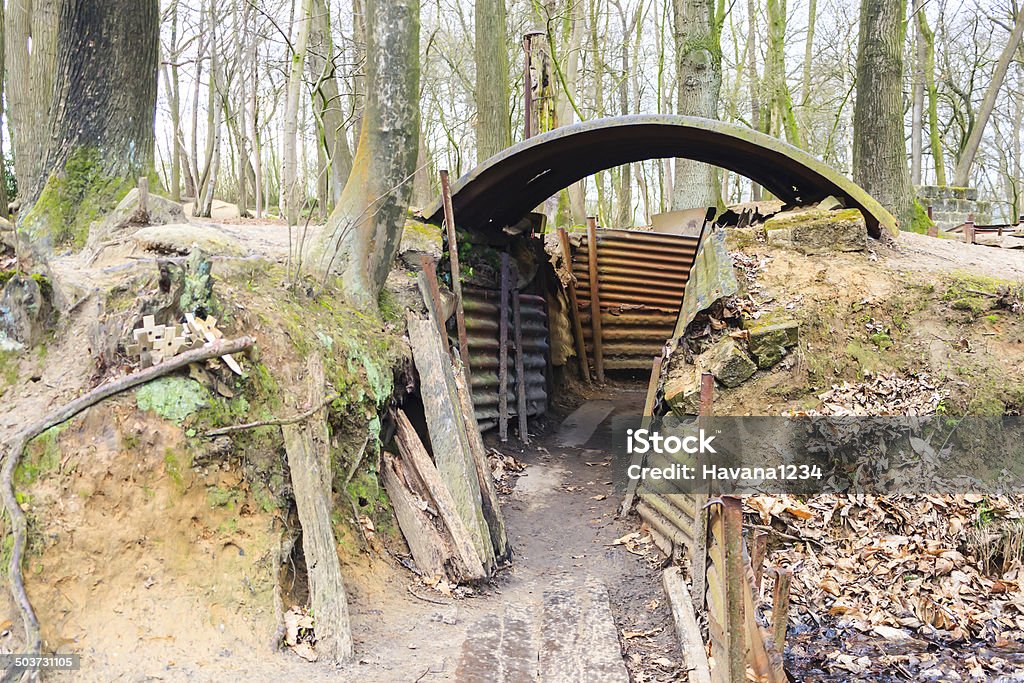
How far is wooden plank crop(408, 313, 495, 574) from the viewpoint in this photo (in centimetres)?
545

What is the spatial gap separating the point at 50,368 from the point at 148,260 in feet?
3.98

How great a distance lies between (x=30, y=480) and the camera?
3.93 meters

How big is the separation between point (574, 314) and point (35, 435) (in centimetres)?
902

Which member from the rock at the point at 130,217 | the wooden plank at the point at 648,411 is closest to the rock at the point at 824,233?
the wooden plank at the point at 648,411

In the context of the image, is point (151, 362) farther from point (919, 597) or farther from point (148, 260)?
point (919, 597)

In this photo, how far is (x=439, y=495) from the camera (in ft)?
17.6

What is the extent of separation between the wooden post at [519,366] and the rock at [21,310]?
545 cm

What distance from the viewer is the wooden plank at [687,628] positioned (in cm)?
414

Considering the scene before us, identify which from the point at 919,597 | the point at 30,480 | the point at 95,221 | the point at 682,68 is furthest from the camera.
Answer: the point at 682,68

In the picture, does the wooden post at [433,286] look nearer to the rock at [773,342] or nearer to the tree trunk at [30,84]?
the rock at [773,342]

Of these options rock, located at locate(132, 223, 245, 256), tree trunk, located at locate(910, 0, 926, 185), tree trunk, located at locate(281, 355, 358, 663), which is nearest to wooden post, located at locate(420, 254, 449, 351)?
rock, located at locate(132, 223, 245, 256)

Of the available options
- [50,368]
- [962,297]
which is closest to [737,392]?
[962,297]

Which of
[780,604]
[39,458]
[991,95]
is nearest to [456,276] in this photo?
[39,458]

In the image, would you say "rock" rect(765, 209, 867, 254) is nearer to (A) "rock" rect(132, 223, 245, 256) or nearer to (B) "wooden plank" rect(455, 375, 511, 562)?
(B) "wooden plank" rect(455, 375, 511, 562)
